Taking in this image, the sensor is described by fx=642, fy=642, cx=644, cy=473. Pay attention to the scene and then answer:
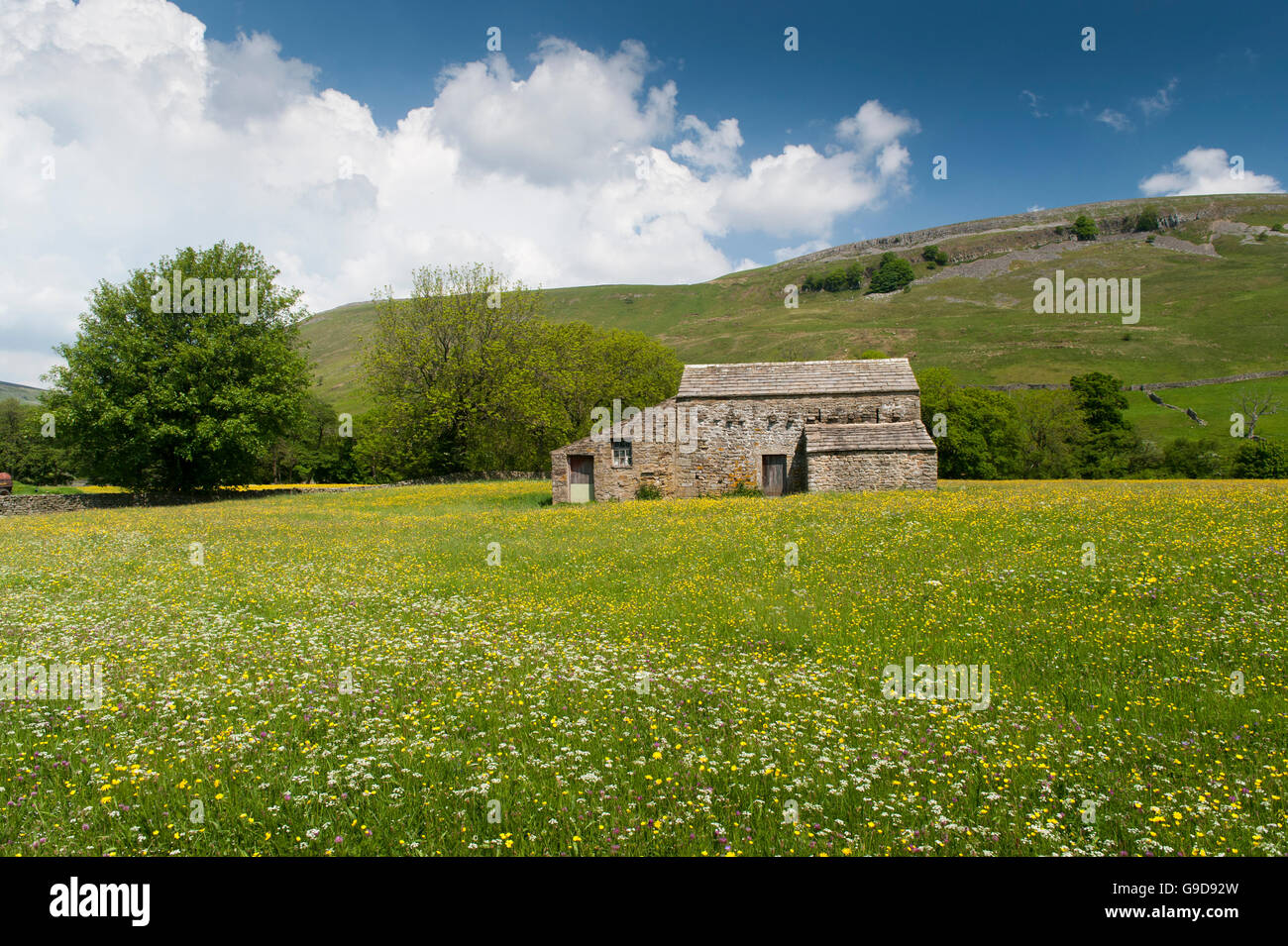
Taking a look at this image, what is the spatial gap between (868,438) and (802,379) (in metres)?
6.18

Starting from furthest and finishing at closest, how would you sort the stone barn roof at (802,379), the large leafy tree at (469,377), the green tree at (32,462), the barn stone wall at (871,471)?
the green tree at (32,462) < the large leafy tree at (469,377) < the stone barn roof at (802,379) < the barn stone wall at (871,471)

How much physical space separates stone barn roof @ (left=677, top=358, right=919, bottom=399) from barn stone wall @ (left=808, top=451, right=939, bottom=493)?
537 cm

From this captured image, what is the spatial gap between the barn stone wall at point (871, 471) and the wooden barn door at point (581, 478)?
11.2 meters

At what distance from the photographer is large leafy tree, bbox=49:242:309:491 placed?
3719cm

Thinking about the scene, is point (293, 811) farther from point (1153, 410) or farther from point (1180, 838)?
point (1153, 410)

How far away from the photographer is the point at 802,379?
1399 inches

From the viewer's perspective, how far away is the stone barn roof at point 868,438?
30172 millimetres

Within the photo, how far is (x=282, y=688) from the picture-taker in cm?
762

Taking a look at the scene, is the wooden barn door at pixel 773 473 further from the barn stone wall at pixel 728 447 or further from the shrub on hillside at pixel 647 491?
the shrub on hillside at pixel 647 491

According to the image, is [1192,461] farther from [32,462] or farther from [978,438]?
[32,462]

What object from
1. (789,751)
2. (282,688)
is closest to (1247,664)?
(789,751)

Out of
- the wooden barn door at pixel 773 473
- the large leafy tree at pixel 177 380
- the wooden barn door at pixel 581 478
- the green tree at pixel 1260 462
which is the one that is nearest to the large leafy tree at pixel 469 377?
the large leafy tree at pixel 177 380

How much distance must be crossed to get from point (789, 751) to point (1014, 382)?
381 ft

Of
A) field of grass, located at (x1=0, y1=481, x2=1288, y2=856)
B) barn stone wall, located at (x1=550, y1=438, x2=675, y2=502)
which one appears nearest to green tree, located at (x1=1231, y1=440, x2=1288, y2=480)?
field of grass, located at (x1=0, y1=481, x2=1288, y2=856)
